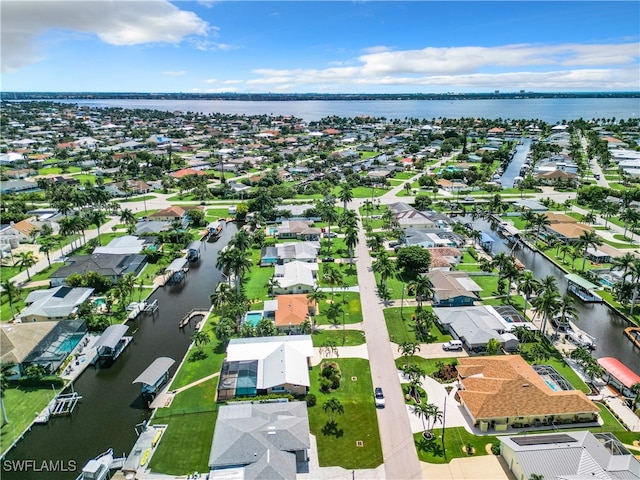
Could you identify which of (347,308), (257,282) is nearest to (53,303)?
(257,282)

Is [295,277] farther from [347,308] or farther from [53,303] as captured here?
[53,303]

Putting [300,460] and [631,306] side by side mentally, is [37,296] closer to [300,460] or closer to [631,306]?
[300,460]

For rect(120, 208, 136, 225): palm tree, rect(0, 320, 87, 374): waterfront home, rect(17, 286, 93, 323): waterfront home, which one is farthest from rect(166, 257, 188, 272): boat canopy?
rect(120, 208, 136, 225): palm tree

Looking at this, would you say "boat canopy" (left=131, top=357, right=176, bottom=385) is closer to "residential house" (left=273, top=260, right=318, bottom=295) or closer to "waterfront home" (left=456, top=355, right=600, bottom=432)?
"residential house" (left=273, top=260, right=318, bottom=295)

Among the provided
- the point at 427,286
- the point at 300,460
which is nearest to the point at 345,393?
the point at 300,460

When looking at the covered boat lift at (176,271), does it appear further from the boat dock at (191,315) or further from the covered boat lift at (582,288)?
the covered boat lift at (582,288)
